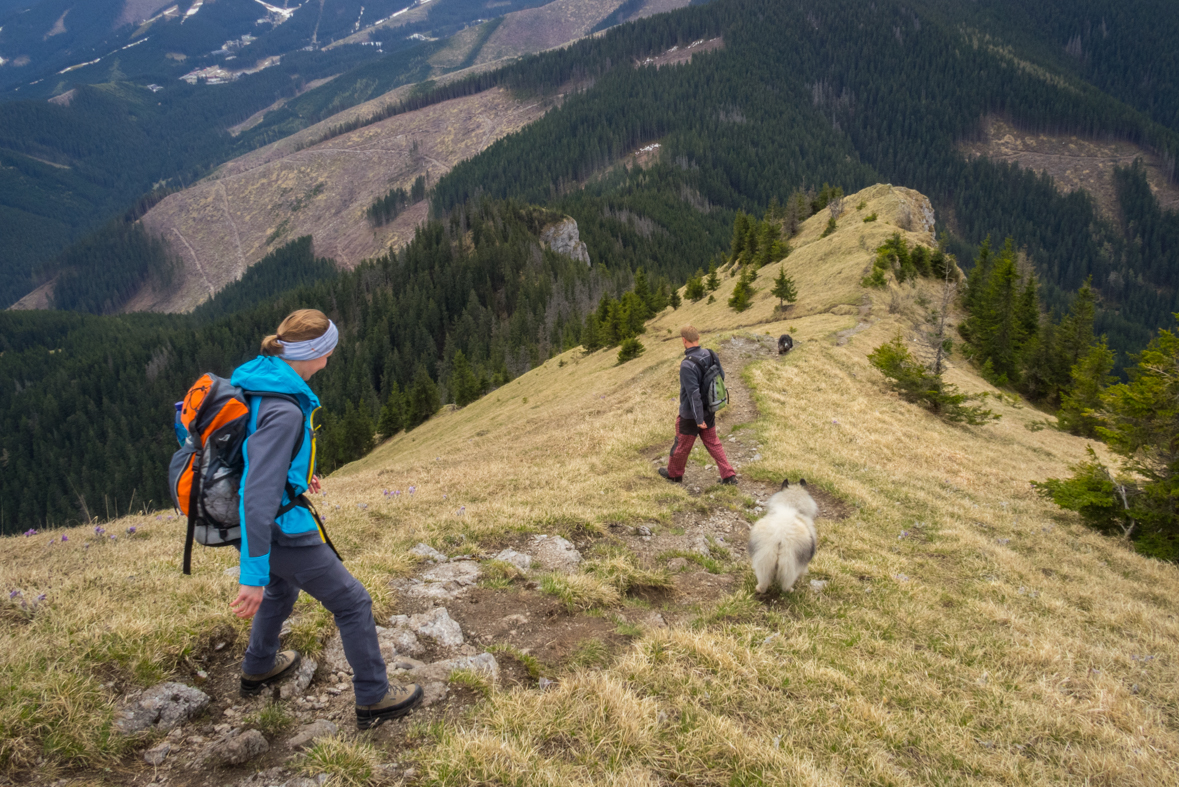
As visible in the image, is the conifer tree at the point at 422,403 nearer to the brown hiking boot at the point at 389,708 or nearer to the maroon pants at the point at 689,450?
the maroon pants at the point at 689,450

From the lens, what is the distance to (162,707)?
15.0 feet

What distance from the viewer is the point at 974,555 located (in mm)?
10258

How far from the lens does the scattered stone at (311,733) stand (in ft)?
14.2

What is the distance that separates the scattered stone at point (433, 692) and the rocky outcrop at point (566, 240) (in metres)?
144

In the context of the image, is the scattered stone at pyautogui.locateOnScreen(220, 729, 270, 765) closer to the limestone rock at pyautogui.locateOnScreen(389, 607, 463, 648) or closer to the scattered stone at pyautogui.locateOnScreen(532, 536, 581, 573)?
the limestone rock at pyautogui.locateOnScreen(389, 607, 463, 648)

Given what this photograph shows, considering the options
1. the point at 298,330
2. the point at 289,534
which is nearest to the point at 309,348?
the point at 298,330

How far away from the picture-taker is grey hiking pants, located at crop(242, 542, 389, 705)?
14.1 feet

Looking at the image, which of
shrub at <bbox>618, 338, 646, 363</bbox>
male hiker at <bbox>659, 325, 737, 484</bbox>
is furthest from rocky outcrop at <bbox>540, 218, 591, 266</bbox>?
male hiker at <bbox>659, 325, 737, 484</bbox>

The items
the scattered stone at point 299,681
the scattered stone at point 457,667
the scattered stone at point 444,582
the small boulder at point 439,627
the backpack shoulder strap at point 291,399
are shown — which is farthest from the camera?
the scattered stone at point 444,582

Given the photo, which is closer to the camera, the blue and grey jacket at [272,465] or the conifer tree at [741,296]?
the blue and grey jacket at [272,465]

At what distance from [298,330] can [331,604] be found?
2148 mm

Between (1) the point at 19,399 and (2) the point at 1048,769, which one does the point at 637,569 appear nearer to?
(2) the point at 1048,769

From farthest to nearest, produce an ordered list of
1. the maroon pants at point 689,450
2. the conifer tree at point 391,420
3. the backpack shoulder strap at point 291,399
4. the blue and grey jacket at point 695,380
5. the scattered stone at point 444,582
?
the conifer tree at point 391,420 → the maroon pants at point 689,450 → the blue and grey jacket at point 695,380 → the scattered stone at point 444,582 → the backpack shoulder strap at point 291,399


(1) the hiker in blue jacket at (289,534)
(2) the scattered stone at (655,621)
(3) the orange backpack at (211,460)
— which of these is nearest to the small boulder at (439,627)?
(1) the hiker in blue jacket at (289,534)
